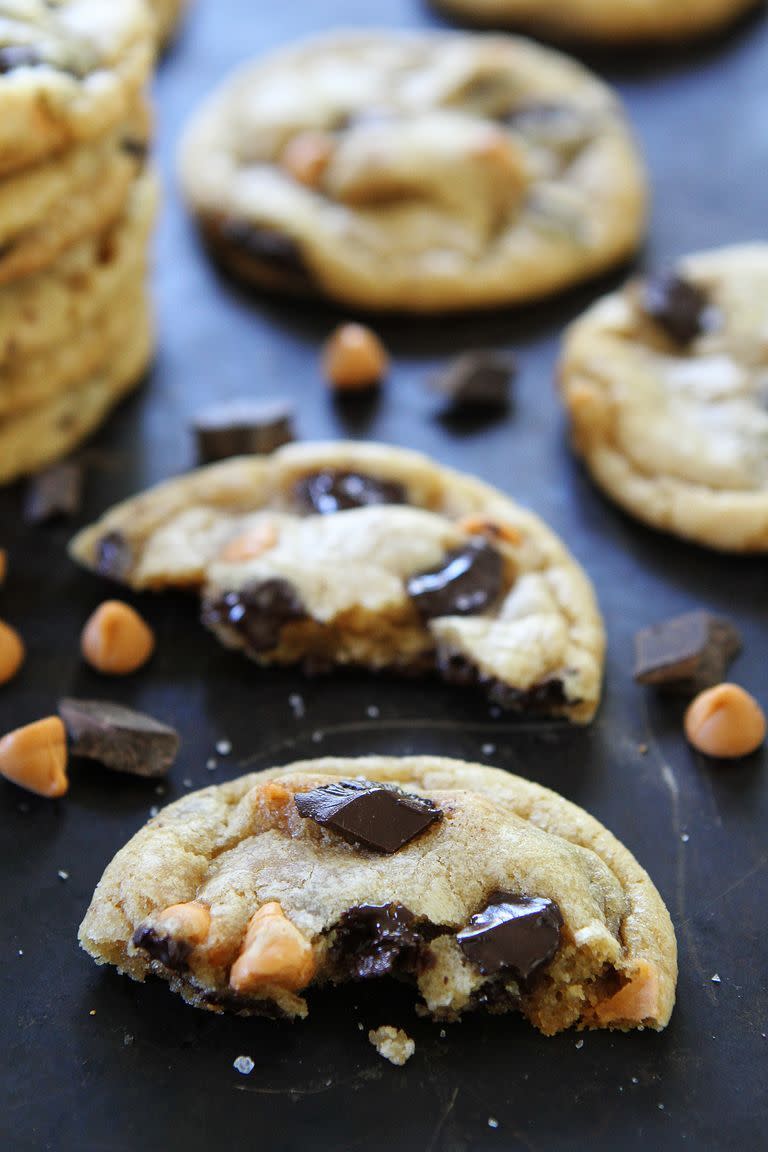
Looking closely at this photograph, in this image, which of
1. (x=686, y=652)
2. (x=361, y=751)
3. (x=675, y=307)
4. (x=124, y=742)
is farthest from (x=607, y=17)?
(x=124, y=742)

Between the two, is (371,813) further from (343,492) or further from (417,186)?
(417,186)

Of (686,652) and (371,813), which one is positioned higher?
(371,813)

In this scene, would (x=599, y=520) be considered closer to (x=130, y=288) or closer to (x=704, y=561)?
(x=704, y=561)

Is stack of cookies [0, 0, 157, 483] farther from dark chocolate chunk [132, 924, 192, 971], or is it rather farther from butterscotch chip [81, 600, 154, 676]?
dark chocolate chunk [132, 924, 192, 971]

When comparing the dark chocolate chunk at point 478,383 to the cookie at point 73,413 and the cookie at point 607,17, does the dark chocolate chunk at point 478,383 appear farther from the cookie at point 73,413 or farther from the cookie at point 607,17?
the cookie at point 607,17

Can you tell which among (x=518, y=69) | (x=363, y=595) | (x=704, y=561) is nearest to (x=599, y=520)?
(x=704, y=561)

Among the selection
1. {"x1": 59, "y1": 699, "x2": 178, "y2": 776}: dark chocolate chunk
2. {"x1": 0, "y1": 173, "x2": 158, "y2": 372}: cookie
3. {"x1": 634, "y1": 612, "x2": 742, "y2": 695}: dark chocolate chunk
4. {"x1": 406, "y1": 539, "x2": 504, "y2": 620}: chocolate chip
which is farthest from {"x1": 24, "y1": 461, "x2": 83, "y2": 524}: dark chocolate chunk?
{"x1": 634, "y1": 612, "x2": 742, "y2": 695}: dark chocolate chunk
